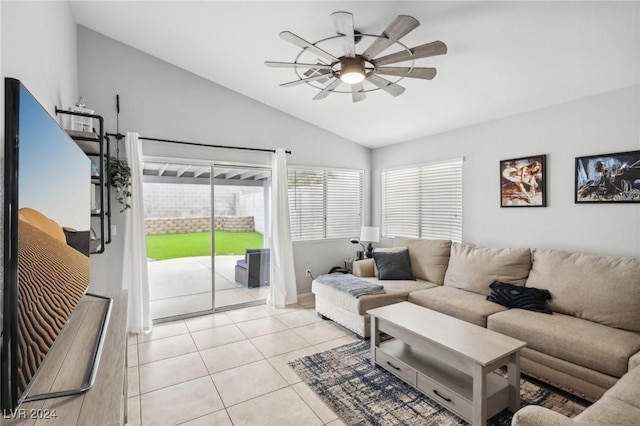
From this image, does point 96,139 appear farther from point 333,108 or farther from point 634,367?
point 634,367

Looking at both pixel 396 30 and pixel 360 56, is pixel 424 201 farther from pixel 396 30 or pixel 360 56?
pixel 396 30

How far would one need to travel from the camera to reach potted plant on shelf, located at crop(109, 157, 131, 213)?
3287mm

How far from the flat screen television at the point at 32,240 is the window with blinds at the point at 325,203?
358 cm

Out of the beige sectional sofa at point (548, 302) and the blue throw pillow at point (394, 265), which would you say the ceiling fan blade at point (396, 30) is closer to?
the beige sectional sofa at point (548, 302)

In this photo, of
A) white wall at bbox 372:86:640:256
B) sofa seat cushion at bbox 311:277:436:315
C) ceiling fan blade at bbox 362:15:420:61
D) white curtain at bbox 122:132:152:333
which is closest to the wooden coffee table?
sofa seat cushion at bbox 311:277:436:315

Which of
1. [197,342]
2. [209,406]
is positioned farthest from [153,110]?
[209,406]

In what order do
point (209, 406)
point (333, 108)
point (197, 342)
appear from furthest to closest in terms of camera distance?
1. point (333, 108)
2. point (197, 342)
3. point (209, 406)

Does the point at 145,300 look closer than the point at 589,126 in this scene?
No

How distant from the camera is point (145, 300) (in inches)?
144

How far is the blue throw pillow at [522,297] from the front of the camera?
2.87 metres

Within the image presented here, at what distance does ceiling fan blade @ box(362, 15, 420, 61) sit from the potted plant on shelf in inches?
110

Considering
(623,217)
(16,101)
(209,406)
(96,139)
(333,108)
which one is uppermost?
(333,108)

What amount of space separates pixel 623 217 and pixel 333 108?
326 cm

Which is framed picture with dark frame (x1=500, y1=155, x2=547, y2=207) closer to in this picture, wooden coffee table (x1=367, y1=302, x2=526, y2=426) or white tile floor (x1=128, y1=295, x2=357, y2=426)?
wooden coffee table (x1=367, y1=302, x2=526, y2=426)
